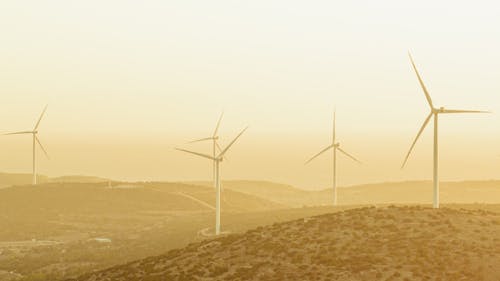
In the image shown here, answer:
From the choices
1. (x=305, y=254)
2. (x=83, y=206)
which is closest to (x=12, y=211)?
(x=83, y=206)

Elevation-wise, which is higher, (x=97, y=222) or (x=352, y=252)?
(x=352, y=252)

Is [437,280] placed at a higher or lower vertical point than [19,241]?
higher

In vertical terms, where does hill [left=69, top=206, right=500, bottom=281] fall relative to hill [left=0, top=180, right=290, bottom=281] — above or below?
above

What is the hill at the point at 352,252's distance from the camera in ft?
158

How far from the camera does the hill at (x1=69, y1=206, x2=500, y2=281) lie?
48.2 meters

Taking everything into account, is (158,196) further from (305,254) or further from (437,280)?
(437,280)

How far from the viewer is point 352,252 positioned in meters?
53.4

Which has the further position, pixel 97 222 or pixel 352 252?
pixel 97 222

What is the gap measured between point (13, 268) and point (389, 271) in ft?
170

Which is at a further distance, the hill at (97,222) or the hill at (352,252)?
the hill at (97,222)

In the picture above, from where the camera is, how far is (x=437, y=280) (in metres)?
45.3

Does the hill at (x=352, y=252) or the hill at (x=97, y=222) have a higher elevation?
the hill at (x=352, y=252)

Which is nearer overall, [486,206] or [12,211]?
[486,206]

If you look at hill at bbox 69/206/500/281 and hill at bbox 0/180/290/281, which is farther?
hill at bbox 0/180/290/281
